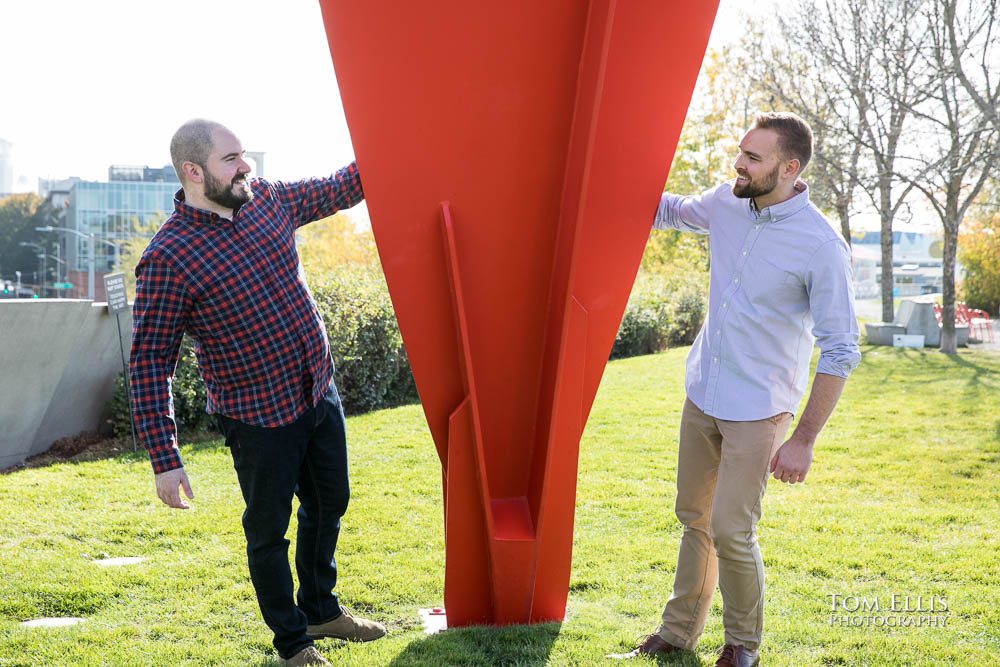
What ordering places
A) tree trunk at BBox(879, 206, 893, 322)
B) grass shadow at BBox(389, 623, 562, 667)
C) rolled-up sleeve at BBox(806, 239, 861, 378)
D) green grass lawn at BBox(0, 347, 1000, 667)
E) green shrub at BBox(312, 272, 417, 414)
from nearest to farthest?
rolled-up sleeve at BBox(806, 239, 861, 378), grass shadow at BBox(389, 623, 562, 667), green grass lawn at BBox(0, 347, 1000, 667), green shrub at BBox(312, 272, 417, 414), tree trunk at BBox(879, 206, 893, 322)

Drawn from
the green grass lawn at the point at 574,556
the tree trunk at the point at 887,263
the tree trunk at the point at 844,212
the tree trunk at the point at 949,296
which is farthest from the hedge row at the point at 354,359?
the tree trunk at the point at 887,263

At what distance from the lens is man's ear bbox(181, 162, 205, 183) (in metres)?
3.21

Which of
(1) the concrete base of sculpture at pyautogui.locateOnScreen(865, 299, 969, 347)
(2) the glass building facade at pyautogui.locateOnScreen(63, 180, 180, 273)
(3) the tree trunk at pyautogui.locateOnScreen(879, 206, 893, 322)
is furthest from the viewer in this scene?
(2) the glass building facade at pyautogui.locateOnScreen(63, 180, 180, 273)

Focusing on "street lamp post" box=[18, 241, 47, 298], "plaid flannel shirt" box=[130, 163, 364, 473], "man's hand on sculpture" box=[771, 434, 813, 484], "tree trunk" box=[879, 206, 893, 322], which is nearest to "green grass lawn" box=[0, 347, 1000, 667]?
"man's hand on sculpture" box=[771, 434, 813, 484]

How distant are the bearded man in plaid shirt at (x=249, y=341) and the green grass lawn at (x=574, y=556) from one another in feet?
2.15

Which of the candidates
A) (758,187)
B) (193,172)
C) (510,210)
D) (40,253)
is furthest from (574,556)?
(40,253)

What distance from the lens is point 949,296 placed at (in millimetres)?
17953

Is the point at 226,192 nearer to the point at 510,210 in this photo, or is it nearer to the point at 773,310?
the point at 510,210

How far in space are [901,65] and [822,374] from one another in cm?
1693

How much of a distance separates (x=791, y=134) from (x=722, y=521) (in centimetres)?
143

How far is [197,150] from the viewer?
3.20 metres

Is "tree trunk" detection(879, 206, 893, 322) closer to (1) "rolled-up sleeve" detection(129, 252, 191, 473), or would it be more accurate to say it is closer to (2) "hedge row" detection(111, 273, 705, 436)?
(2) "hedge row" detection(111, 273, 705, 436)

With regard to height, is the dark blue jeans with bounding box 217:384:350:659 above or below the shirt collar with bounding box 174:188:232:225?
below

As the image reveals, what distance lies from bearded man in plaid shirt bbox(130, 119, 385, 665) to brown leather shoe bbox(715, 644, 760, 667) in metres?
1.58
